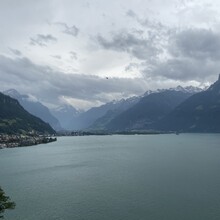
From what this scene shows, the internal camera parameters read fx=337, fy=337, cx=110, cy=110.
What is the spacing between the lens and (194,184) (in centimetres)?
13712

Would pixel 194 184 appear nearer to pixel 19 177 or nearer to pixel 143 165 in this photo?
pixel 143 165

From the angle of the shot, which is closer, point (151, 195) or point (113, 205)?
point (113, 205)

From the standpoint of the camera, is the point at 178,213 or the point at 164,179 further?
the point at 164,179

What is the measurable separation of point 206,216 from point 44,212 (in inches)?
1908

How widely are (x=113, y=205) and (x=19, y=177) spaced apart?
6999 cm

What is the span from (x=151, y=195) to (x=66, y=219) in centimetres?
3650

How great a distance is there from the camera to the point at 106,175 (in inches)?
6422

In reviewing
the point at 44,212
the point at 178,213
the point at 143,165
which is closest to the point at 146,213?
the point at 178,213

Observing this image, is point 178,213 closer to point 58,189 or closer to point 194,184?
point 194,184

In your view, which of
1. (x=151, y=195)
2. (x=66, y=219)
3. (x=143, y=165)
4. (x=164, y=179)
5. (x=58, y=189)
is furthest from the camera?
(x=143, y=165)

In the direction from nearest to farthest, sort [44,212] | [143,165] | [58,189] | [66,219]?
1. [66,219]
2. [44,212]
3. [58,189]
4. [143,165]

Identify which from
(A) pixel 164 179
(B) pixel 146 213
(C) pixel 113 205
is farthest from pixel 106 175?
(B) pixel 146 213

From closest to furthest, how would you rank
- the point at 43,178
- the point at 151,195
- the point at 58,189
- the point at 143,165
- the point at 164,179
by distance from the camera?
the point at 151,195
the point at 58,189
the point at 164,179
the point at 43,178
the point at 143,165

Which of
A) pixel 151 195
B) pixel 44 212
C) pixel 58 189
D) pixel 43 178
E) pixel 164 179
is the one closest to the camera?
pixel 44 212
